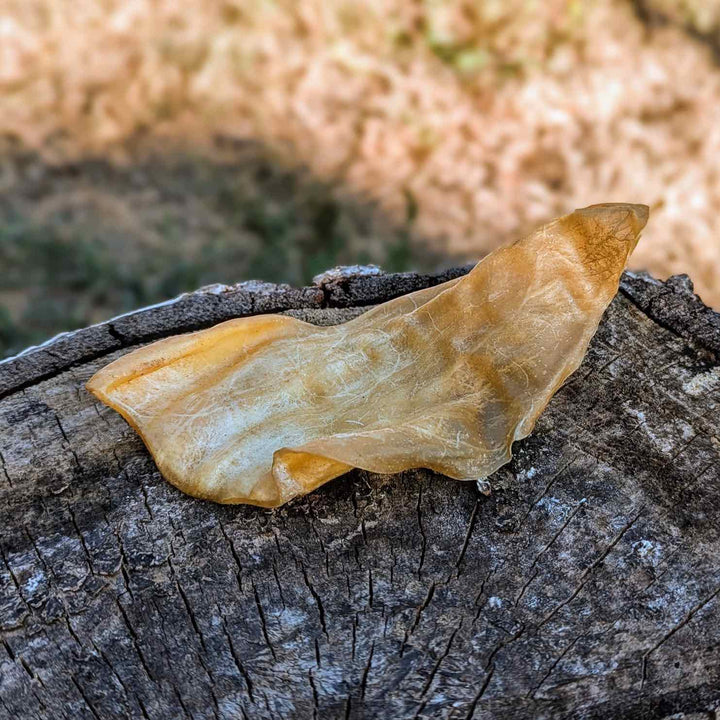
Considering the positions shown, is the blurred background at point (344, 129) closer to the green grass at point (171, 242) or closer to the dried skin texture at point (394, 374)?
the green grass at point (171, 242)

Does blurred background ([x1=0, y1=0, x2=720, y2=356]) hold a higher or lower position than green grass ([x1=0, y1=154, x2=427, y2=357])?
higher

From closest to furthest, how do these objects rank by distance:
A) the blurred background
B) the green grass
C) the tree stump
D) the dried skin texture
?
1. the tree stump
2. the dried skin texture
3. the green grass
4. the blurred background

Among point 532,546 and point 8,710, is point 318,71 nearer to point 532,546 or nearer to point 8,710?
point 532,546

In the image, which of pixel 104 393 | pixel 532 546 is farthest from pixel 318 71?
pixel 532 546

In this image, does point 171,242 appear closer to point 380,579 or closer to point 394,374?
point 394,374

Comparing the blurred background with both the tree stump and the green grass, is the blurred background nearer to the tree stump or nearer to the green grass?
the green grass

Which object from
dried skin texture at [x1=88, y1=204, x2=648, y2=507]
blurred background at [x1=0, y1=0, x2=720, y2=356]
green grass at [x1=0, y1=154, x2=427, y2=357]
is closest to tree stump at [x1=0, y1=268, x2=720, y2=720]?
dried skin texture at [x1=88, y1=204, x2=648, y2=507]

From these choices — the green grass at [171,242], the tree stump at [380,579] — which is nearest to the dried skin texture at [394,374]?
the tree stump at [380,579]
